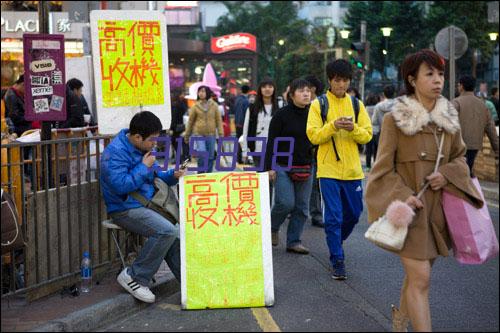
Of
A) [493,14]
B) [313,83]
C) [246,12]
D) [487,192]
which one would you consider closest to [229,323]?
[313,83]

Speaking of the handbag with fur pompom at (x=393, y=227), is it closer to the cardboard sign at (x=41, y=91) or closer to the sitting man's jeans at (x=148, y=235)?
the sitting man's jeans at (x=148, y=235)

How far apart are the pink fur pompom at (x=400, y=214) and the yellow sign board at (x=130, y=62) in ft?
11.3

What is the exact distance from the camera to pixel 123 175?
639 cm

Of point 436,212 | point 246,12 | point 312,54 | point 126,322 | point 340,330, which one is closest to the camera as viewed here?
point 436,212

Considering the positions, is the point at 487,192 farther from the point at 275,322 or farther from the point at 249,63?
the point at 249,63

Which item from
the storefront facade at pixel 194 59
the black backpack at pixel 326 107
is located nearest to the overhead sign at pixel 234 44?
the storefront facade at pixel 194 59

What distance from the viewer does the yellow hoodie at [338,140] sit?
297 inches

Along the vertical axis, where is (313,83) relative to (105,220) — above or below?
above

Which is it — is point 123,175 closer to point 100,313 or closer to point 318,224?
point 100,313

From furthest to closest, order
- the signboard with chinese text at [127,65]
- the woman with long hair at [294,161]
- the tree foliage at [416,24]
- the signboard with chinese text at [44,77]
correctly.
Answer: the tree foliage at [416,24]
the woman with long hair at [294,161]
the signboard with chinese text at [127,65]
the signboard with chinese text at [44,77]

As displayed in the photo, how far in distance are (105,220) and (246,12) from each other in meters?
75.0

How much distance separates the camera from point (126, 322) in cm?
619

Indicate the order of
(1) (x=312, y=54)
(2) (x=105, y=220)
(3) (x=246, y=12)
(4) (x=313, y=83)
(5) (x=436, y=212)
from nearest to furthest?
(5) (x=436, y=212) < (2) (x=105, y=220) < (4) (x=313, y=83) < (1) (x=312, y=54) < (3) (x=246, y=12)

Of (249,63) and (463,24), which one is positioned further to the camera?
(463,24)
